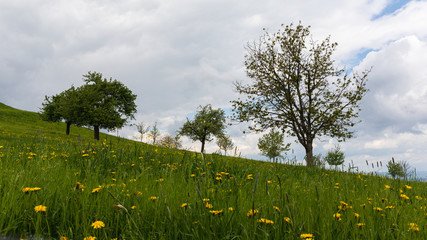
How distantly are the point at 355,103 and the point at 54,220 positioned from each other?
2157 cm

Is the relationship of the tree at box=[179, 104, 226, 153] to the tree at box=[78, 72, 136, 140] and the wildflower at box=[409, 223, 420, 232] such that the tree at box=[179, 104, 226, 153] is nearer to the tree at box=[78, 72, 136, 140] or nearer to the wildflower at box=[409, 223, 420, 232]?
the tree at box=[78, 72, 136, 140]

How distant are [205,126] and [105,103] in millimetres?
19344

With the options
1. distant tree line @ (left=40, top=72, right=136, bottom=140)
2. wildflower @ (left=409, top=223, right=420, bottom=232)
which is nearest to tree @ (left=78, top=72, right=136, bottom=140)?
distant tree line @ (left=40, top=72, right=136, bottom=140)

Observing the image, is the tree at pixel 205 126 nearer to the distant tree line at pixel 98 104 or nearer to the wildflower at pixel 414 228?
the distant tree line at pixel 98 104

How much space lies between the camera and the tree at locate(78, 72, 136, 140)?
131 feet

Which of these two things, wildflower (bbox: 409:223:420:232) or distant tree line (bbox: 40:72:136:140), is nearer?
wildflower (bbox: 409:223:420:232)

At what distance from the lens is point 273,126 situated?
2098 cm

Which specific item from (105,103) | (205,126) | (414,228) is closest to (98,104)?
(105,103)

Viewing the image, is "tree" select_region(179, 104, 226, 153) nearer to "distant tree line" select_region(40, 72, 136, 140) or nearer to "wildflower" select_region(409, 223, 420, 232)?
"distant tree line" select_region(40, 72, 136, 140)

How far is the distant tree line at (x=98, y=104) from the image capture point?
39.9 m

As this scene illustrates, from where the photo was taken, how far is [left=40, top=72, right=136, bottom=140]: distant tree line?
39906 mm

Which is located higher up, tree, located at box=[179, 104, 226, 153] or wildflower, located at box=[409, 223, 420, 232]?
tree, located at box=[179, 104, 226, 153]

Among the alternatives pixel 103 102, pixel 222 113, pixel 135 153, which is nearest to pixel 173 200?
pixel 135 153

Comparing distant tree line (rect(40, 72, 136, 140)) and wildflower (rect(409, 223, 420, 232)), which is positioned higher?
distant tree line (rect(40, 72, 136, 140))
